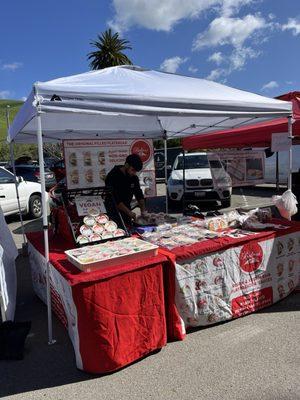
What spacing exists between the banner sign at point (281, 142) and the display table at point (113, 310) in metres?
2.48

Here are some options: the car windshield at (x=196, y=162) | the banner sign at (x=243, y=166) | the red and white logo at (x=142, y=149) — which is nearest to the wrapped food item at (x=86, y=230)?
the banner sign at (x=243, y=166)

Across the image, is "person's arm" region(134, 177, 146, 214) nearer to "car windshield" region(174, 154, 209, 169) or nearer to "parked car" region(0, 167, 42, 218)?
"parked car" region(0, 167, 42, 218)

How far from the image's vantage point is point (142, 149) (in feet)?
23.2

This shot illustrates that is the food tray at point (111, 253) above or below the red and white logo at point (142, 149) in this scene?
below

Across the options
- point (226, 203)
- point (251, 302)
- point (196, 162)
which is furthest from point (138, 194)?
point (196, 162)

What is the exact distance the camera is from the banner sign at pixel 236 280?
3.39m

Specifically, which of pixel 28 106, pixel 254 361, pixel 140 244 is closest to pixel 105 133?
pixel 28 106

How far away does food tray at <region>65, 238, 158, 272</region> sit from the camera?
2.91 meters

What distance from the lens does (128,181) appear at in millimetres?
5145

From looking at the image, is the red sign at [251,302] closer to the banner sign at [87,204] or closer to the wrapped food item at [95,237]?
the wrapped food item at [95,237]

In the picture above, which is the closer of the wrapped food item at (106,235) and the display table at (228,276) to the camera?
the display table at (228,276)

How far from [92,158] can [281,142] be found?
3175 millimetres

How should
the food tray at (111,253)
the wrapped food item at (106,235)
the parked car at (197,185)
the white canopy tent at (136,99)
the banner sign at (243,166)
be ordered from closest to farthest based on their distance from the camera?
the food tray at (111,253) → the white canopy tent at (136,99) → the wrapped food item at (106,235) → the banner sign at (243,166) → the parked car at (197,185)

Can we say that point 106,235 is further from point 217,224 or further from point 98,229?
point 217,224
